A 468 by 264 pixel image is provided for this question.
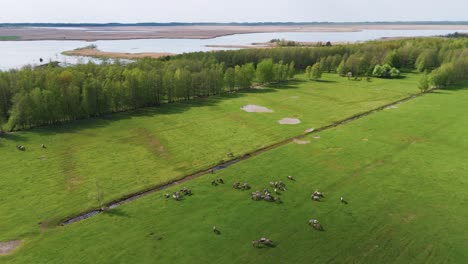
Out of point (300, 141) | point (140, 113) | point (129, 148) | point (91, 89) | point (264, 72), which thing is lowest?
point (129, 148)

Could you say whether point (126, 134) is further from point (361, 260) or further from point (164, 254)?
point (361, 260)

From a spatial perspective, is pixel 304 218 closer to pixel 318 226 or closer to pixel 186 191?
pixel 318 226

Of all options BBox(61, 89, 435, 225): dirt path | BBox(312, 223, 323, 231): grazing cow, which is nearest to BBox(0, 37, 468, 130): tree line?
BBox(61, 89, 435, 225): dirt path

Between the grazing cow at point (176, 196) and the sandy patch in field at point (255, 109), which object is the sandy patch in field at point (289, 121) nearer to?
the sandy patch in field at point (255, 109)

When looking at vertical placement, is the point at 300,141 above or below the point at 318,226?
above

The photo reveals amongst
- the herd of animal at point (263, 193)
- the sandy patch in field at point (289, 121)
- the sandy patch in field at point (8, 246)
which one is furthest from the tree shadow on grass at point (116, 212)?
the sandy patch in field at point (289, 121)

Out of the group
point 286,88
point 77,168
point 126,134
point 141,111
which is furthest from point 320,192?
point 286,88

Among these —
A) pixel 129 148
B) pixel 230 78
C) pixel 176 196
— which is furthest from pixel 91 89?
pixel 176 196
